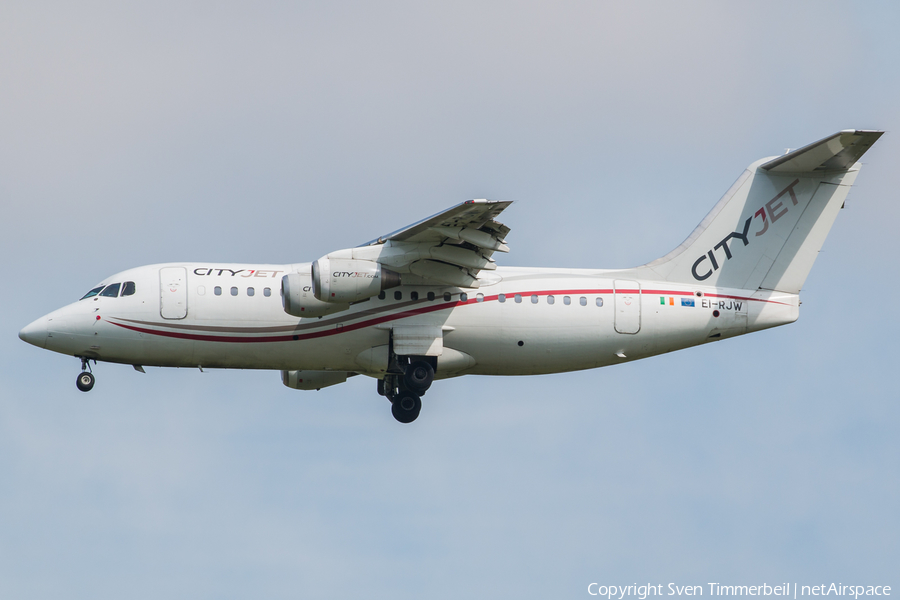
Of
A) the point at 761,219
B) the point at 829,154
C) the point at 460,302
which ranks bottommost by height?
the point at 460,302

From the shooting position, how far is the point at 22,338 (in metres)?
18.3

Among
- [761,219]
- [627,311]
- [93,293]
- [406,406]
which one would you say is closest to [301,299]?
[406,406]

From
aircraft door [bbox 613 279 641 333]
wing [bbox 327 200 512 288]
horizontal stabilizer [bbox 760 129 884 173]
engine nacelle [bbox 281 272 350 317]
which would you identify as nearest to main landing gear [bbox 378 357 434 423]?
wing [bbox 327 200 512 288]

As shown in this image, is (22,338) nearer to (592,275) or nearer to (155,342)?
(155,342)

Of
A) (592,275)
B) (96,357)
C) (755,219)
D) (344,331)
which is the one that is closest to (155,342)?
(96,357)

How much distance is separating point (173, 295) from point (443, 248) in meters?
4.30

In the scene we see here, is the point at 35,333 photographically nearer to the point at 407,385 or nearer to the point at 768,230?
the point at 407,385

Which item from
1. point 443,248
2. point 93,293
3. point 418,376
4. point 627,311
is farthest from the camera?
point 627,311

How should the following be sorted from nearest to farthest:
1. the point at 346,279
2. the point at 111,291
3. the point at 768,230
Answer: the point at 346,279 → the point at 111,291 → the point at 768,230

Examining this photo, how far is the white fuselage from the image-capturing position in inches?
719

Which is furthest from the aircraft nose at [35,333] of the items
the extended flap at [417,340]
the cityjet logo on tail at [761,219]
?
the cityjet logo on tail at [761,219]

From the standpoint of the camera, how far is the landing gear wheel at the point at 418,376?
1869cm

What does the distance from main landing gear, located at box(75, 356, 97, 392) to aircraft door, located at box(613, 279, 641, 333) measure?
850 cm

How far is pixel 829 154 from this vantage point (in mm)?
19312
